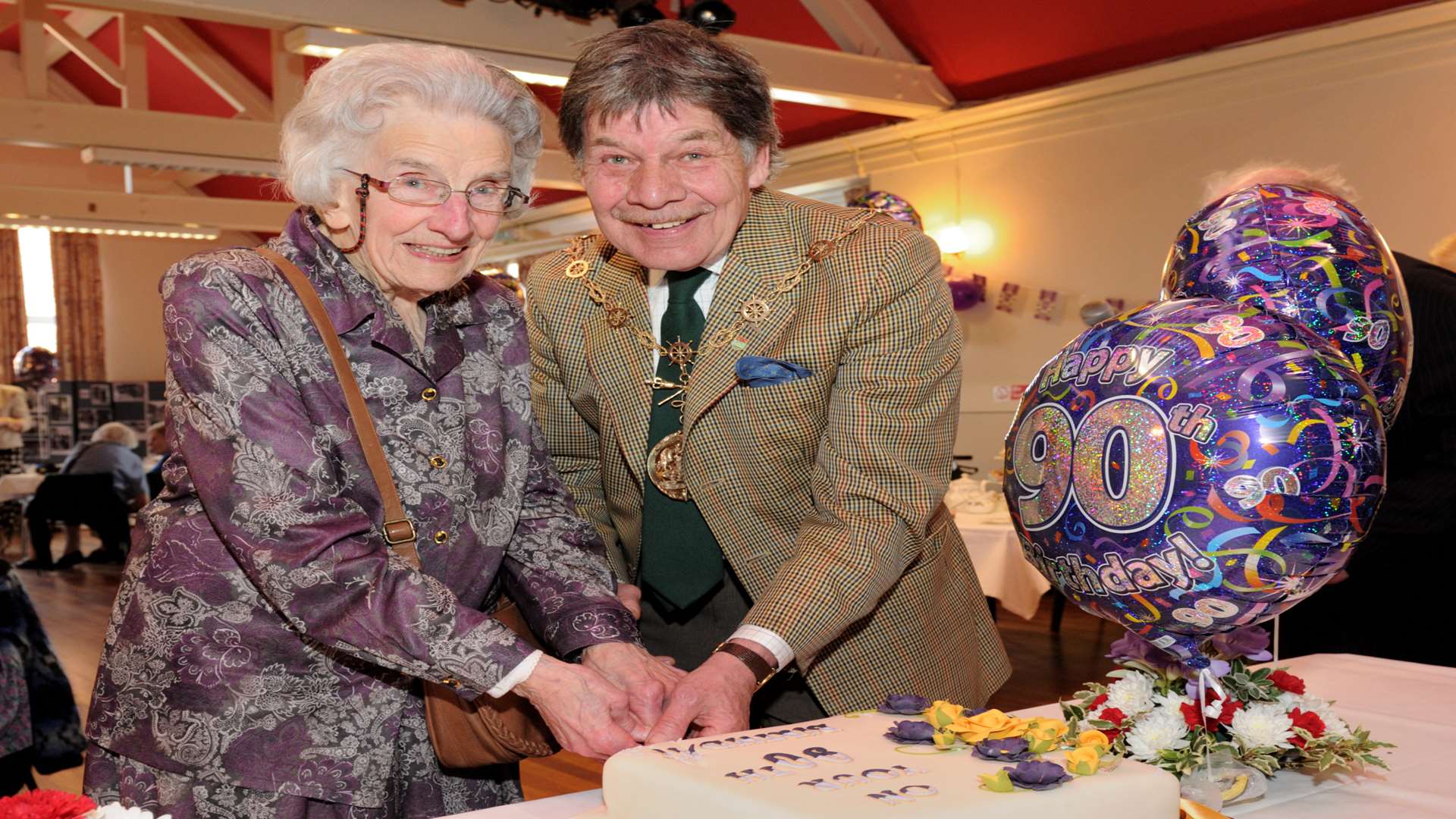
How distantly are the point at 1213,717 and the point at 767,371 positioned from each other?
2.30 ft

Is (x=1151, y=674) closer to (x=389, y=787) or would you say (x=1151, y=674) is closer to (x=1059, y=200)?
(x=389, y=787)

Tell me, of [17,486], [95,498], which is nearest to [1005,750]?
[95,498]

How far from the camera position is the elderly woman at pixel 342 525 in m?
1.34

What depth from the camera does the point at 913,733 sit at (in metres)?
1.13

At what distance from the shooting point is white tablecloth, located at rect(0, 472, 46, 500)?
11.9 m

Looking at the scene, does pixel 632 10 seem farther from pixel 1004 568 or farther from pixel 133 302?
pixel 133 302

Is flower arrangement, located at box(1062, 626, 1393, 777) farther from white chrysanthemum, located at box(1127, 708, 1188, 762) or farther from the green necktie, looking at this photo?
the green necktie

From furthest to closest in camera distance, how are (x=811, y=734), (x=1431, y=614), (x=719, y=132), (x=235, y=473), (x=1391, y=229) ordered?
(x=1391, y=229)
(x=1431, y=614)
(x=719, y=132)
(x=235, y=473)
(x=811, y=734)

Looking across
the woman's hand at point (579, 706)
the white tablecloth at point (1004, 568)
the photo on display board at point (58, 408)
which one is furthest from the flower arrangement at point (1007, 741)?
the photo on display board at point (58, 408)

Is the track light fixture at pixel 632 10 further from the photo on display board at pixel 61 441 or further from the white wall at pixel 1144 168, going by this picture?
the photo on display board at pixel 61 441

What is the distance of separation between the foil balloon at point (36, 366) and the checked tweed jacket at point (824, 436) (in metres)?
15.7

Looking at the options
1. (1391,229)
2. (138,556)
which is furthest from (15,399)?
(138,556)

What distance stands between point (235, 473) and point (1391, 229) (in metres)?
7.10

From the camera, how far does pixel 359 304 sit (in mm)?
1477
